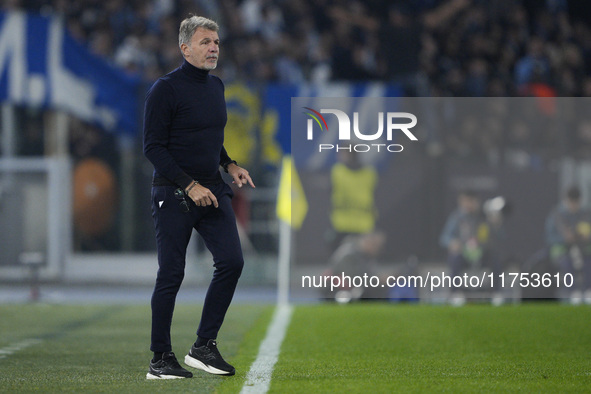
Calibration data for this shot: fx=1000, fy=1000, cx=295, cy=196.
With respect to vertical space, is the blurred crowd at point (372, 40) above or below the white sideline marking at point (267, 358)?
above

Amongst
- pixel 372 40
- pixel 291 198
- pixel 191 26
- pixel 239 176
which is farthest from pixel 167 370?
pixel 372 40

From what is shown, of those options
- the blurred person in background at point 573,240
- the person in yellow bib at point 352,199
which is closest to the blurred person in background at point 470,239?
the blurred person in background at point 573,240

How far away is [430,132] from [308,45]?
4.58 m

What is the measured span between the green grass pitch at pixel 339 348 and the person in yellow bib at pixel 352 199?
137 cm

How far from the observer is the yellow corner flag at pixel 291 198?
1194cm

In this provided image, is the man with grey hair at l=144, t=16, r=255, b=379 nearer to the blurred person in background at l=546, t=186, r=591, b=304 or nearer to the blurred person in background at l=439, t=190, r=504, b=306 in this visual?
the blurred person in background at l=439, t=190, r=504, b=306

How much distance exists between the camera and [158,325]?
5.15m

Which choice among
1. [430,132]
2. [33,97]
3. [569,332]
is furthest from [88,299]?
[569,332]

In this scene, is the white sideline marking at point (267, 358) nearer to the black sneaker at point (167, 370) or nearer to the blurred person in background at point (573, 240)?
the black sneaker at point (167, 370)

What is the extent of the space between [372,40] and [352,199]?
14.9ft

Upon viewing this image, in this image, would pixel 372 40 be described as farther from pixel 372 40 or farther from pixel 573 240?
pixel 573 240

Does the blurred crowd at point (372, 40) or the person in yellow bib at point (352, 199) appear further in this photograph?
the blurred crowd at point (372, 40)

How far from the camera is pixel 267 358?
Answer: 625cm

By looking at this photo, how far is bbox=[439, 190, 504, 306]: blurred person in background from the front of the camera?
1179cm
